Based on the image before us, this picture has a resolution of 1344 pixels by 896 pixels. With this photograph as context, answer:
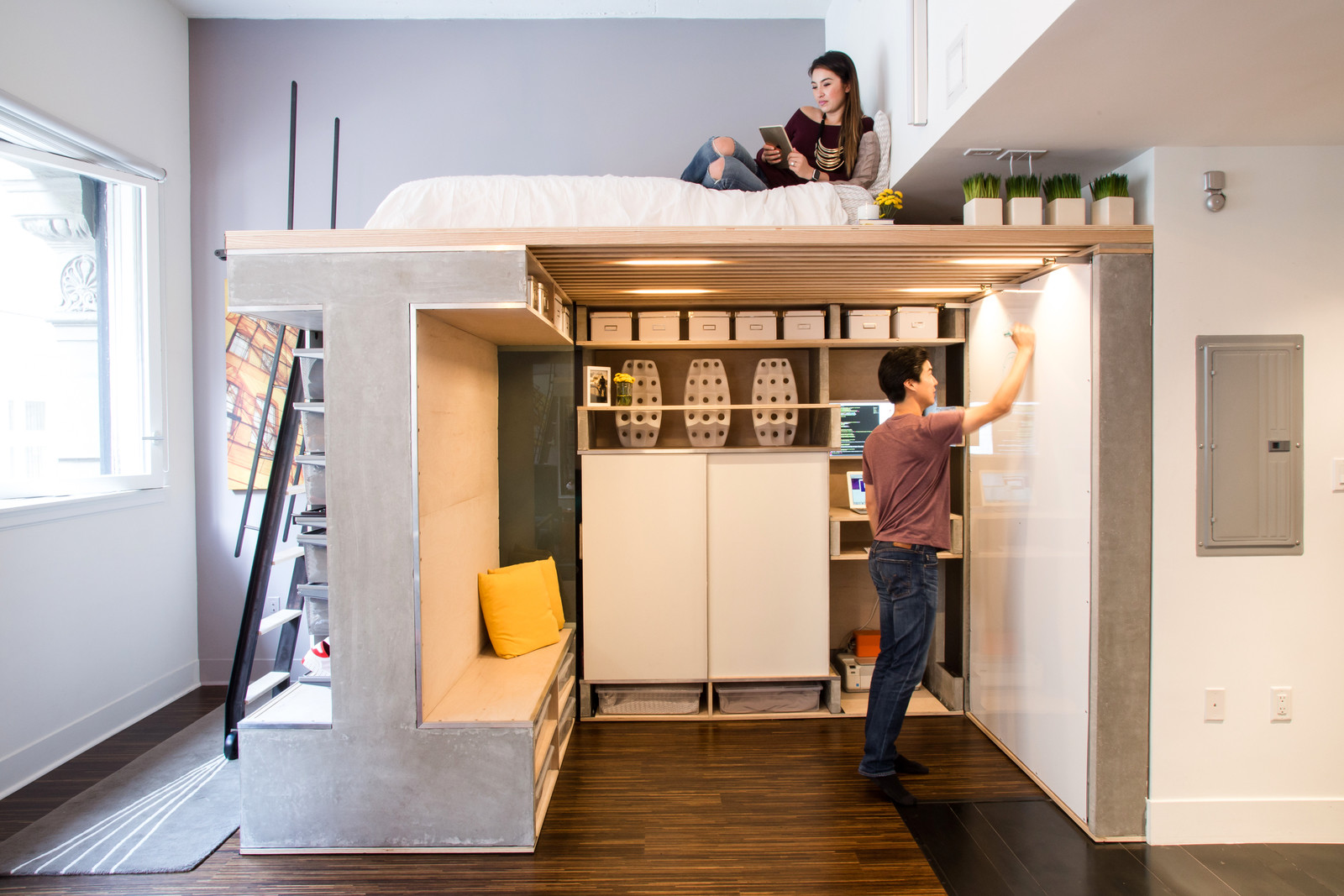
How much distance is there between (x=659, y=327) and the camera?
12.0 feet

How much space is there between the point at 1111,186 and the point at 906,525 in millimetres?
1533

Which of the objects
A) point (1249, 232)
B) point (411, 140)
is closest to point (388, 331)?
point (411, 140)

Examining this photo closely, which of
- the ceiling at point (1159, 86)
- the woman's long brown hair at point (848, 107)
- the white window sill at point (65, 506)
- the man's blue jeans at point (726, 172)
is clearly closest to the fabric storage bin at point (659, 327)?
the man's blue jeans at point (726, 172)

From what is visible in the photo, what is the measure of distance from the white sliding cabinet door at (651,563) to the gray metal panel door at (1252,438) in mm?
2210

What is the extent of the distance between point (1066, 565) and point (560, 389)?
256 centimetres

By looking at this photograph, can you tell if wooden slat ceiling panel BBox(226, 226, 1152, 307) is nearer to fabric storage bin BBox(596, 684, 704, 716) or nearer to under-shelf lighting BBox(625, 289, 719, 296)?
under-shelf lighting BBox(625, 289, 719, 296)

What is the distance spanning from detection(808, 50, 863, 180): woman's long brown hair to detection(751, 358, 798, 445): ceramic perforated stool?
3.72 ft

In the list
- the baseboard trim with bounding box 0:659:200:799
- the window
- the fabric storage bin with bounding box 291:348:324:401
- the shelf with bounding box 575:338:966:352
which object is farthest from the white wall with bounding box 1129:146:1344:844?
the window

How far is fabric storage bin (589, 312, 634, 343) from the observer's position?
12.0ft

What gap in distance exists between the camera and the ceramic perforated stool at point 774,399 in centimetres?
382

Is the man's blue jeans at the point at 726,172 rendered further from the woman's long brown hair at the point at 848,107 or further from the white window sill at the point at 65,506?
the white window sill at the point at 65,506

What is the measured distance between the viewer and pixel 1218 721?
8.36 ft

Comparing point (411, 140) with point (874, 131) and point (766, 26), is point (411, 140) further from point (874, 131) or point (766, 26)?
point (874, 131)

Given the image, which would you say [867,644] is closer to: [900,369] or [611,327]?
[900,369]
